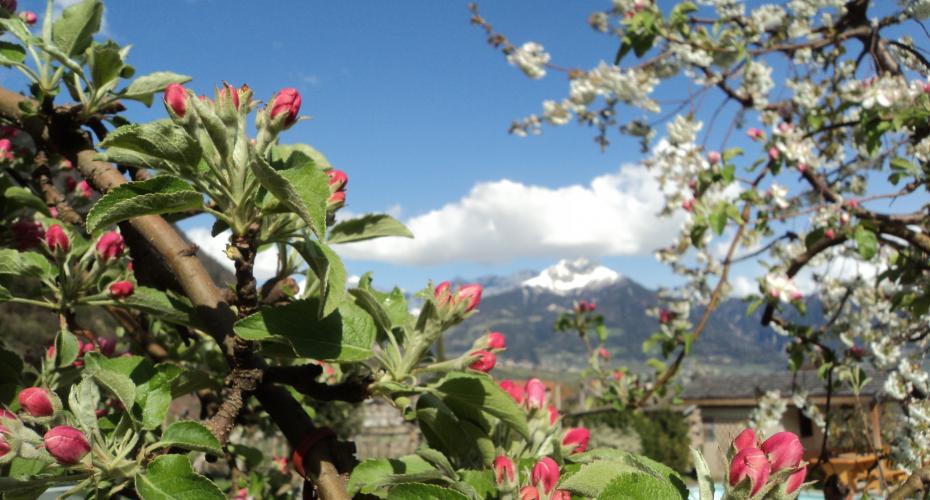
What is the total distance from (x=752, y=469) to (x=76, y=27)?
1330 mm

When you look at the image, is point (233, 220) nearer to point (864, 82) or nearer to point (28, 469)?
point (28, 469)

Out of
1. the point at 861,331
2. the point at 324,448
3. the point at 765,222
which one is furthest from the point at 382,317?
the point at 861,331

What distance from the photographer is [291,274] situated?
108cm

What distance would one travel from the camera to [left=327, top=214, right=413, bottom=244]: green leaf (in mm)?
1029

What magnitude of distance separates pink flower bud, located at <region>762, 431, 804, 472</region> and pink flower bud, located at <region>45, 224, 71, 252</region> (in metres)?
1.21

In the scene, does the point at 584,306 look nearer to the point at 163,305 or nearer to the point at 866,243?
the point at 866,243

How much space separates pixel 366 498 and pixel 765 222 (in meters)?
3.18

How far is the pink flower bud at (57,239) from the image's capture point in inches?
48.7

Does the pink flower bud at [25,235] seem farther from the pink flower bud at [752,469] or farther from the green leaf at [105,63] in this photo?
the pink flower bud at [752,469]

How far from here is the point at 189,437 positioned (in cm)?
77

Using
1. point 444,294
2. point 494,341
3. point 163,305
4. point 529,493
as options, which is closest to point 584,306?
point 494,341

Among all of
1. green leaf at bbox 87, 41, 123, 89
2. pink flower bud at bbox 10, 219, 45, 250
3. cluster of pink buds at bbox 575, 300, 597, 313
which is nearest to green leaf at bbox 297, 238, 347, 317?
green leaf at bbox 87, 41, 123, 89

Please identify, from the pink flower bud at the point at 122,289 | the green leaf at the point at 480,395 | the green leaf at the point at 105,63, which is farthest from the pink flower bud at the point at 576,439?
the green leaf at the point at 105,63

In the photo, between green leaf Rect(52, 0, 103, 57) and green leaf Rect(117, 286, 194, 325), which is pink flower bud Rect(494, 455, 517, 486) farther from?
green leaf Rect(52, 0, 103, 57)
